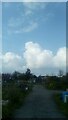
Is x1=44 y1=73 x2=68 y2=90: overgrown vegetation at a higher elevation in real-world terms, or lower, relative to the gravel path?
higher

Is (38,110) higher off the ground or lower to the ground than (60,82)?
lower

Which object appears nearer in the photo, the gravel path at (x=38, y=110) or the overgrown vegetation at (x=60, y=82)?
the gravel path at (x=38, y=110)

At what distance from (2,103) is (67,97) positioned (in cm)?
451

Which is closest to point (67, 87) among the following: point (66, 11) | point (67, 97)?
point (67, 97)

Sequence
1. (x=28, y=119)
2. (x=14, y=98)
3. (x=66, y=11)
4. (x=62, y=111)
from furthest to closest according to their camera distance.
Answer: (x=14, y=98) < (x=62, y=111) < (x=28, y=119) < (x=66, y=11)

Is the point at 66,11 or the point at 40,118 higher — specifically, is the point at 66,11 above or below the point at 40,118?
above

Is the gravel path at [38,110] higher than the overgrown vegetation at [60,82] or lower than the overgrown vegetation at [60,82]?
lower

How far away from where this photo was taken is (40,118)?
7160 millimetres

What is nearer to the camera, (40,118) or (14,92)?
(40,118)

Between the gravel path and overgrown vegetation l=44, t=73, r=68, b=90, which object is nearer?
the gravel path

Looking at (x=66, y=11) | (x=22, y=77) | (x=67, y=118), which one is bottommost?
(x=67, y=118)

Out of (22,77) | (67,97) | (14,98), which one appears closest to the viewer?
(14,98)

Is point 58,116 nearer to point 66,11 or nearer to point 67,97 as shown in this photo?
point 66,11

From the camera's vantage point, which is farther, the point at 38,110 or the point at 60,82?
the point at 60,82
